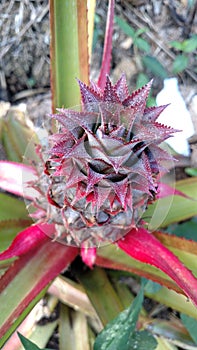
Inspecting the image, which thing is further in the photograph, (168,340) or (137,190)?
(168,340)

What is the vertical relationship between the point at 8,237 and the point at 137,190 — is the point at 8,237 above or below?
below

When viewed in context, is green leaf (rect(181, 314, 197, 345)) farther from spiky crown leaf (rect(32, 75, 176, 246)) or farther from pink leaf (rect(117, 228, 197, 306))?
spiky crown leaf (rect(32, 75, 176, 246))

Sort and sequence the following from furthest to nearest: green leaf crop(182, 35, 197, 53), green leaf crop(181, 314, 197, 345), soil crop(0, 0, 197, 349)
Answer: soil crop(0, 0, 197, 349) < green leaf crop(182, 35, 197, 53) < green leaf crop(181, 314, 197, 345)

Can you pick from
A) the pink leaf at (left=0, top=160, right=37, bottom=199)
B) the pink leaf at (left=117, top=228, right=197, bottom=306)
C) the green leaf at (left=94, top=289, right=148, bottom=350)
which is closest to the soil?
the pink leaf at (left=0, top=160, right=37, bottom=199)

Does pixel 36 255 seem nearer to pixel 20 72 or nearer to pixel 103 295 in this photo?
pixel 103 295

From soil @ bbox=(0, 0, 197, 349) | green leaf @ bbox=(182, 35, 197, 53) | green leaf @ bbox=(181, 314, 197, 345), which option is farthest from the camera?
soil @ bbox=(0, 0, 197, 349)

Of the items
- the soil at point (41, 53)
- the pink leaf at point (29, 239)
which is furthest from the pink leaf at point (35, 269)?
the soil at point (41, 53)

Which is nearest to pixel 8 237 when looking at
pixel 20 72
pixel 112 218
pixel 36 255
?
pixel 36 255
